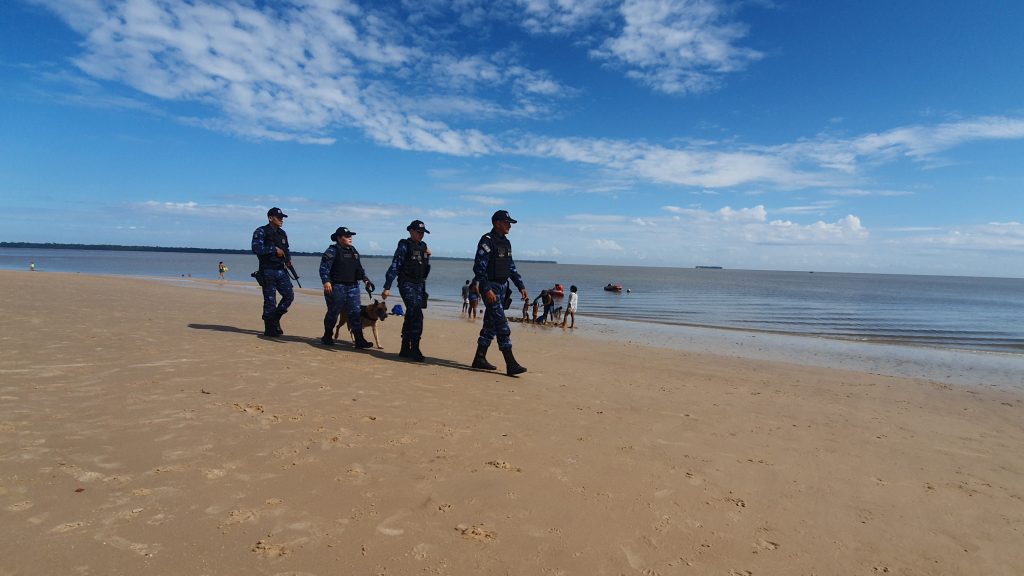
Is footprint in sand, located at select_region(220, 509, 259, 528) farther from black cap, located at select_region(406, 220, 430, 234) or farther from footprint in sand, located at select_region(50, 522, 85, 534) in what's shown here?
black cap, located at select_region(406, 220, 430, 234)

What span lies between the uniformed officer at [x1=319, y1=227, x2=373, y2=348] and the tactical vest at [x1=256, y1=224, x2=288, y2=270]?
98 centimetres

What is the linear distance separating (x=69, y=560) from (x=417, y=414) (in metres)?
3.10

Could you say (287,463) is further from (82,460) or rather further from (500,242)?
(500,242)

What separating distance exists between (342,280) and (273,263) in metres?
1.51

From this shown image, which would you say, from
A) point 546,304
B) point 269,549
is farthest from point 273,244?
point 546,304

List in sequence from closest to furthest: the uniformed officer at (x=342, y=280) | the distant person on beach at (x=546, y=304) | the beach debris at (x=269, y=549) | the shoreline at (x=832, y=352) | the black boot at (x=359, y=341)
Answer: the beach debris at (x=269, y=549) → the uniformed officer at (x=342, y=280) → the black boot at (x=359, y=341) → the shoreline at (x=832, y=352) → the distant person on beach at (x=546, y=304)

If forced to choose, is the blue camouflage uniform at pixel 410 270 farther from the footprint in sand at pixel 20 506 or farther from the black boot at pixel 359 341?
the footprint in sand at pixel 20 506

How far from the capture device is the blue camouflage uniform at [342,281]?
9102 mm

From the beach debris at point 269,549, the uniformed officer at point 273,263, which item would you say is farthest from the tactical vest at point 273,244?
the beach debris at point 269,549

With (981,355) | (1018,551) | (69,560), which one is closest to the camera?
(69,560)

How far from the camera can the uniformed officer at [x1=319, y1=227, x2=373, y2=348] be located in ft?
29.9

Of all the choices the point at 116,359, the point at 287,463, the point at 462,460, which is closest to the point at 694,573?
the point at 462,460

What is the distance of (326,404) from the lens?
5.45 m

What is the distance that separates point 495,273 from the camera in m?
7.99
